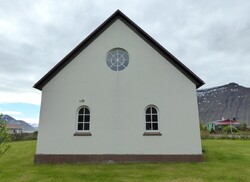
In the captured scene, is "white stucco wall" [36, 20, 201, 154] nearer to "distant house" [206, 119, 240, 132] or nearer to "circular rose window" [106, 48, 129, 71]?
"circular rose window" [106, 48, 129, 71]

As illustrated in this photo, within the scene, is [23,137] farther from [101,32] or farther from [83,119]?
[101,32]

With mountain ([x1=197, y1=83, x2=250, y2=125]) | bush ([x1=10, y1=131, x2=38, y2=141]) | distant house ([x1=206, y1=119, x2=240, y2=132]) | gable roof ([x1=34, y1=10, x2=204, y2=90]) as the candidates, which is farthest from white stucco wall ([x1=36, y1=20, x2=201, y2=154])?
mountain ([x1=197, y1=83, x2=250, y2=125])

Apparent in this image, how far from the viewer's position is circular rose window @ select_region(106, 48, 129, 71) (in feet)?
42.8

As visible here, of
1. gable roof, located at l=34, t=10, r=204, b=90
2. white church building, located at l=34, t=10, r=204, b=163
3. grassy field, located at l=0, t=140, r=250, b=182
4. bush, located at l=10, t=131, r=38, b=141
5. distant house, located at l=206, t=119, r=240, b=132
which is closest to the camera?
grassy field, located at l=0, t=140, r=250, b=182

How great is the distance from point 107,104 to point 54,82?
144 inches

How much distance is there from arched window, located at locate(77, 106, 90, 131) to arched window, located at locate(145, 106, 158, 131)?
360cm

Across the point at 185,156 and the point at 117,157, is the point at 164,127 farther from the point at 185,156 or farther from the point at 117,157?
the point at 117,157

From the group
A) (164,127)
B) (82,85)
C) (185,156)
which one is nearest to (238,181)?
(185,156)

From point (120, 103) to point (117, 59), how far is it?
2882 millimetres

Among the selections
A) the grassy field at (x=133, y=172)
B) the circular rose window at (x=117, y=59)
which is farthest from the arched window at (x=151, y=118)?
the circular rose window at (x=117, y=59)

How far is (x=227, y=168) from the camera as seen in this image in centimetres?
1056

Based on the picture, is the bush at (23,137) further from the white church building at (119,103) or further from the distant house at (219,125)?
the distant house at (219,125)

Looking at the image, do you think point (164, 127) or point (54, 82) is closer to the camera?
point (164, 127)

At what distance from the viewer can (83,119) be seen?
12578 millimetres
